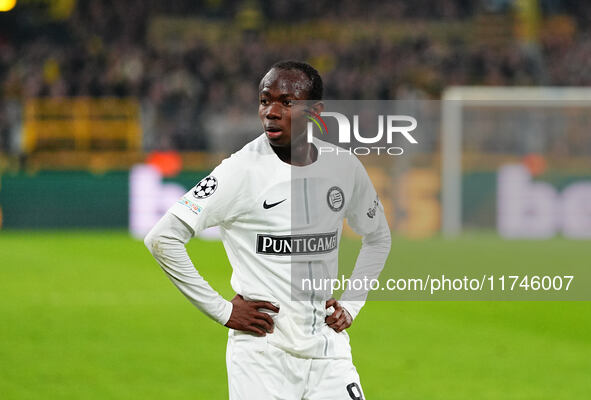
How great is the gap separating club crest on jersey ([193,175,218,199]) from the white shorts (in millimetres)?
514

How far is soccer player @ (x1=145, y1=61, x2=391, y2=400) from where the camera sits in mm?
3221

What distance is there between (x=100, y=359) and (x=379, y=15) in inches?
761

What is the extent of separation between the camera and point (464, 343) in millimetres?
7965

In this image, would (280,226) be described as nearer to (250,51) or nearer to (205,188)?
(205,188)

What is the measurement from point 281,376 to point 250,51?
62.9ft

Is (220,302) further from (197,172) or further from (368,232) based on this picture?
(197,172)

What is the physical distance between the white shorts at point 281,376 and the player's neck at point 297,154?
60 cm

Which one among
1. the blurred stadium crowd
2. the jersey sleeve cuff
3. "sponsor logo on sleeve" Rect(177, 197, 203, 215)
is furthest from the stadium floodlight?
"sponsor logo on sleeve" Rect(177, 197, 203, 215)

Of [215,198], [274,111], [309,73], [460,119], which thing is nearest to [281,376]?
[215,198]

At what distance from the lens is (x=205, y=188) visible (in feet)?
10.6

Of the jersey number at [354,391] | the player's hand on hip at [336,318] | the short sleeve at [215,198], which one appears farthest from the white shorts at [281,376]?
the short sleeve at [215,198]

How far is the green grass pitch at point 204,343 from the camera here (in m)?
6.31

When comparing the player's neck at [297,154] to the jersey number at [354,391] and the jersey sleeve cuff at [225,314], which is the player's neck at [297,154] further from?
the jersey number at [354,391]

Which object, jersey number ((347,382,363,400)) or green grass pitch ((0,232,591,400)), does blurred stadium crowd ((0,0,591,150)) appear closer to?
green grass pitch ((0,232,591,400))
